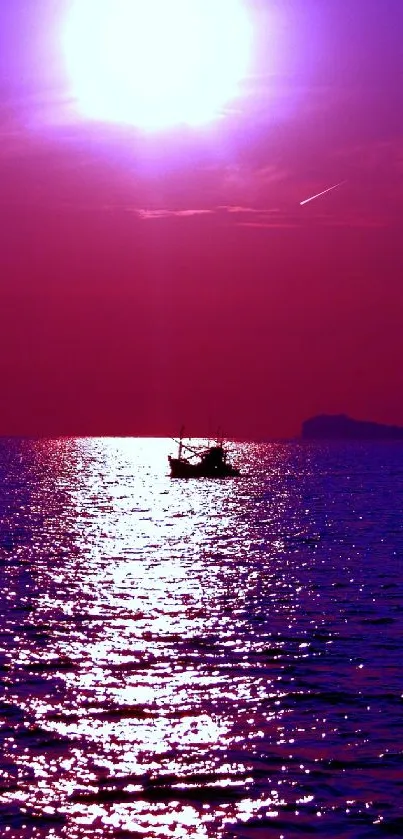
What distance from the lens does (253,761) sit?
89.9 feet

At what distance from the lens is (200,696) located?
111ft

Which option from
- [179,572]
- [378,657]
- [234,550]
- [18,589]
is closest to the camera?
[378,657]

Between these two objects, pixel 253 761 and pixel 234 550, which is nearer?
pixel 253 761

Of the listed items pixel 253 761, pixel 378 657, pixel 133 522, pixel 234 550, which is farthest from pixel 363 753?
pixel 133 522

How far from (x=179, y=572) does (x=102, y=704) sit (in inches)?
1428

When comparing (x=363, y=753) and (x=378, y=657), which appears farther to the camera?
(x=378, y=657)

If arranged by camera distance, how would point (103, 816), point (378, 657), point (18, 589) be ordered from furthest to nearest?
1. point (18, 589)
2. point (378, 657)
3. point (103, 816)

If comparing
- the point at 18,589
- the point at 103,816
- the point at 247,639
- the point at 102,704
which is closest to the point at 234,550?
the point at 18,589

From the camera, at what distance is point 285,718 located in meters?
31.7

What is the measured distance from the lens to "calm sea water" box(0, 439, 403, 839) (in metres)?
24.0

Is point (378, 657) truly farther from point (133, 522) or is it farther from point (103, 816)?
point (133, 522)

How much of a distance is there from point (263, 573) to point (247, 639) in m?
24.9

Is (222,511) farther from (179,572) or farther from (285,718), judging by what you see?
(285,718)

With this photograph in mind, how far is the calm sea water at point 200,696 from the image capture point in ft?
78.8
